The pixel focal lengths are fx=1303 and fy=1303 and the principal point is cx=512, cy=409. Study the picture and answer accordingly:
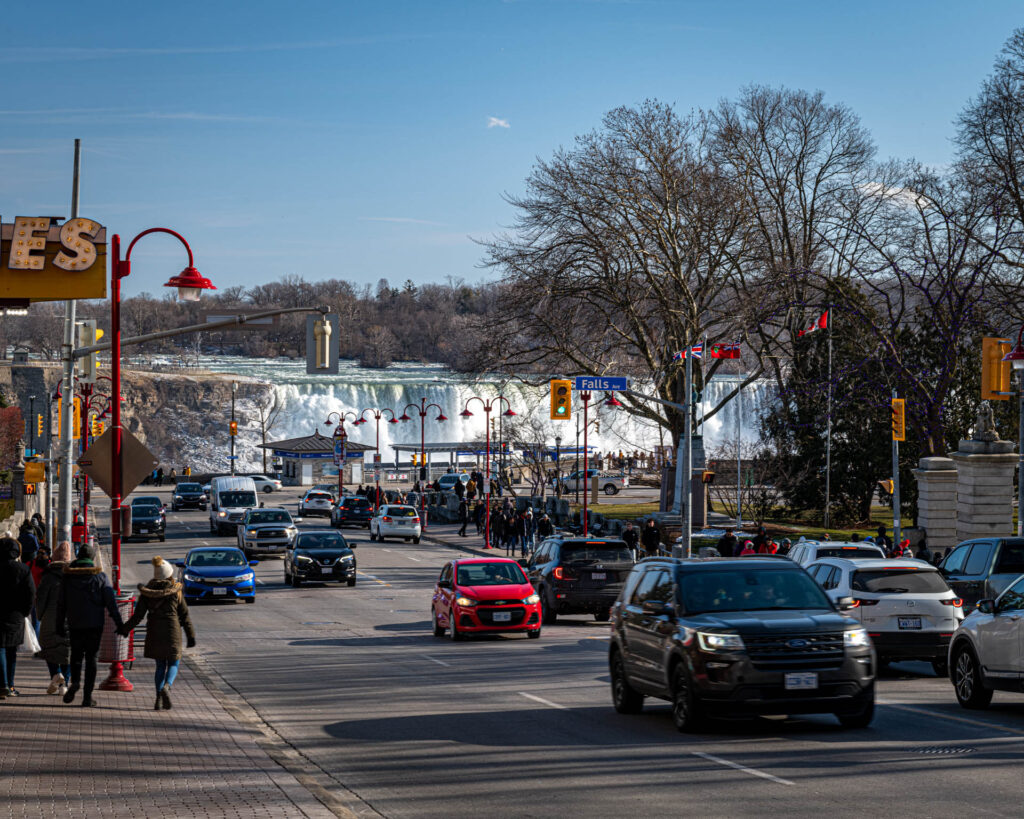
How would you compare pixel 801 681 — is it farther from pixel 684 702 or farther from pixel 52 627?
pixel 52 627

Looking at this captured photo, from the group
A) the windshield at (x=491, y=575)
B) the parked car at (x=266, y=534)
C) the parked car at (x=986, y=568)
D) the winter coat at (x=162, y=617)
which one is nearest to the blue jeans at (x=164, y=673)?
the winter coat at (x=162, y=617)

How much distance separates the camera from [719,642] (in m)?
11.8

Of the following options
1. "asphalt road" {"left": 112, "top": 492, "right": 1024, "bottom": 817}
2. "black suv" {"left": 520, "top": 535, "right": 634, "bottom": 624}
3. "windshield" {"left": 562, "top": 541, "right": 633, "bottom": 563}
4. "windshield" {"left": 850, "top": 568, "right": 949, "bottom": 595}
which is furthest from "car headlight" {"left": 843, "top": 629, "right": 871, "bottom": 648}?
"windshield" {"left": 562, "top": 541, "right": 633, "bottom": 563}

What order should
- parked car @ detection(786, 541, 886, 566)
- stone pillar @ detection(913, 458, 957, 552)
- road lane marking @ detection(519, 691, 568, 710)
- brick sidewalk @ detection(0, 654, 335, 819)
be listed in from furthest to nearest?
stone pillar @ detection(913, 458, 957, 552) → parked car @ detection(786, 541, 886, 566) → road lane marking @ detection(519, 691, 568, 710) → brick sidewalk @ detection(0, 654, 335, 819)

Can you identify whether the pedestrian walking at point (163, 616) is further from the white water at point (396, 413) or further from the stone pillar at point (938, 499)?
the white water at point (396, 413)

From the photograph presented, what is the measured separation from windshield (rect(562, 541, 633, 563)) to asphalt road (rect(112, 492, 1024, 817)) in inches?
174

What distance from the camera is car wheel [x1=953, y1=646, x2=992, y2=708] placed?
536 inches

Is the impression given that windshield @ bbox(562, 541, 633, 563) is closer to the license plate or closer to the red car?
the red car

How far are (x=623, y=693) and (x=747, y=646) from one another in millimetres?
2547

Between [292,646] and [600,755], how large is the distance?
1275 centimetres

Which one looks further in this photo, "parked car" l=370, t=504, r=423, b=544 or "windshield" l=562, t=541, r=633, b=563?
"parked car" l=370, t=504, r=423, b=544

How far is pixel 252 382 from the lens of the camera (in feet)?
497

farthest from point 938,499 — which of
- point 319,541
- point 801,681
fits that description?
point 801,681

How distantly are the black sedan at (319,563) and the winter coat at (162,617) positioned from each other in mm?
22952
